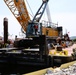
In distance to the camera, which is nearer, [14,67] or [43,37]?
[43,37]

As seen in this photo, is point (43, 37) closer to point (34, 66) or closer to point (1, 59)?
point (34, 66)

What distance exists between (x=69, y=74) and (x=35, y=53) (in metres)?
5.27

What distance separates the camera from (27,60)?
14648 mm

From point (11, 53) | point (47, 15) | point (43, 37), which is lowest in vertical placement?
point (11, 53)

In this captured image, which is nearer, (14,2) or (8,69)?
(8,69)

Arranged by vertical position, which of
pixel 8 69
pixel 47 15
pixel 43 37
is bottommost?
pixel 8 69

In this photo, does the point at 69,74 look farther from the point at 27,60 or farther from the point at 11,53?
the point at 11,53

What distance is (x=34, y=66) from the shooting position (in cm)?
1457

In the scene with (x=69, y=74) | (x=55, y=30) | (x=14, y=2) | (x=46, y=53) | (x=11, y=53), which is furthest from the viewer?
(x=14, y=2)

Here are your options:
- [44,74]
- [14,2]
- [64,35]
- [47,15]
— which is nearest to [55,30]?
[64,35]

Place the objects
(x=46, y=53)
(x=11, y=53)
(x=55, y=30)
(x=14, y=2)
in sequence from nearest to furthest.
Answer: (x=46, y=53), (x=11, y=53), (x=55, y=30), (x=14, y=2)

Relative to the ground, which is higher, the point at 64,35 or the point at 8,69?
the point at 64,35

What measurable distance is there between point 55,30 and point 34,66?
20971mm

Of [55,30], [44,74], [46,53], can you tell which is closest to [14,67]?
[46,53]
